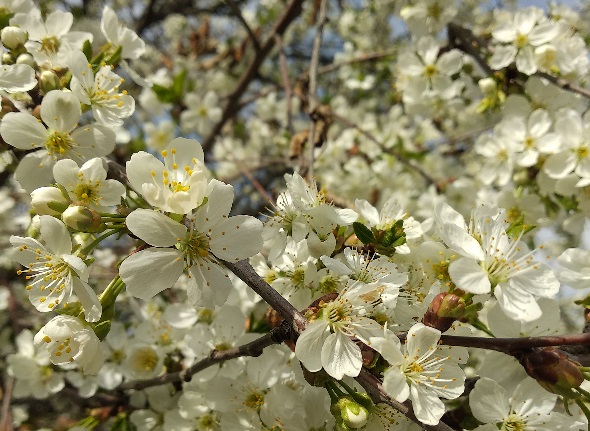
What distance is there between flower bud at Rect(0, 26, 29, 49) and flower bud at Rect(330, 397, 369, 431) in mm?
1449

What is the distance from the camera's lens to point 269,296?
3.78 feet

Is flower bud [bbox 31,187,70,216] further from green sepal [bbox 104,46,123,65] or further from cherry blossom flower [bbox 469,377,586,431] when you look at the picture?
cherry blossom flower [bbox 469,377,586,431]

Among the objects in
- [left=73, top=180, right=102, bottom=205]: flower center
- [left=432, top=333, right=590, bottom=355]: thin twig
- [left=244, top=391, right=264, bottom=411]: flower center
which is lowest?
[left=244, top=391, right=264, bottom=411]: flower center

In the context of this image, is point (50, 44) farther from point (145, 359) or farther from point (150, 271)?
point (145, 359)

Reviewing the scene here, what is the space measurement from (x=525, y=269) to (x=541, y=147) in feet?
3.84

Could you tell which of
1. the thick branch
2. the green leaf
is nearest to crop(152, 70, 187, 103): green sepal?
the thick branch

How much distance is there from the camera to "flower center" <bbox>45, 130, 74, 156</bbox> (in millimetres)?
1387

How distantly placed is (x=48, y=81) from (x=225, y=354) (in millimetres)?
954

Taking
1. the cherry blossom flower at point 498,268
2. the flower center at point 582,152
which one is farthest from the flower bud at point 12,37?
the flower center at point 582,152

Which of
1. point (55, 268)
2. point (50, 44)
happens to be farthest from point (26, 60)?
point (55, 268)

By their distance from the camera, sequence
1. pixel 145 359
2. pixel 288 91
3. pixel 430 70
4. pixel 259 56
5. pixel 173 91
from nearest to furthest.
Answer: pixel 145 359, pixel 430 70, pixel 288 91, pixel 173 91, pixel 259 56

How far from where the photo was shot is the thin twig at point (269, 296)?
111cm

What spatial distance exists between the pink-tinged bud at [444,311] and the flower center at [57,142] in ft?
3.64

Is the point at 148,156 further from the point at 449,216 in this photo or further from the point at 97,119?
the point at 449,216
